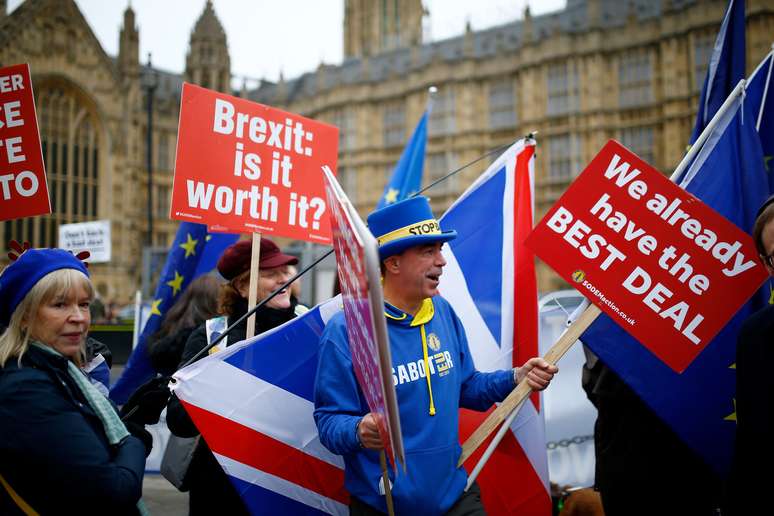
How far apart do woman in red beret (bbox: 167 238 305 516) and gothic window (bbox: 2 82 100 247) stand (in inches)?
1365

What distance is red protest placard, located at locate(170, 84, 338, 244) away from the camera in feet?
10.6

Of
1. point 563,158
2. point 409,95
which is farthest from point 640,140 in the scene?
point 409,95

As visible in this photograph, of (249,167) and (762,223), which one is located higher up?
(249,167)

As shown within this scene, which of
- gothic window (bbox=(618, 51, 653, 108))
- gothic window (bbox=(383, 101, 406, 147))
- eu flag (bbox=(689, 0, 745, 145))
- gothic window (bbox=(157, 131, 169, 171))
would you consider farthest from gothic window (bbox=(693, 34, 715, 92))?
gothic window (bbox=(157, 131, 169, 171))

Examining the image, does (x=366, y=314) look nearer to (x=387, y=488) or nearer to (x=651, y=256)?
(x=387, y=488)

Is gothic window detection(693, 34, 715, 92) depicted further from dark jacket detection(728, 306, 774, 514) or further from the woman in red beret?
dark jacket detection(728, 306, 774, 514)

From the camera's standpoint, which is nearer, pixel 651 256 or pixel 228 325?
pixel 651 256

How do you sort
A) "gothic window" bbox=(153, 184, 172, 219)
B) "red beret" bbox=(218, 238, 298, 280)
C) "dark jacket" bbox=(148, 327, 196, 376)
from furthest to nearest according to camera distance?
1. "gothic window" bbox=(153, 184, 172, 219)
2. "dark jacket" bbox=(148, 327, 196, 376)
3. "red beret" bbox=(218, 238, 298, 280)

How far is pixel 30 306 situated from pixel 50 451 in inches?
16.2

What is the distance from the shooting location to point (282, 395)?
2656 mm

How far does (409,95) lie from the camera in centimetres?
3319

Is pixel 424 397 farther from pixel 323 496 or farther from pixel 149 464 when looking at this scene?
pixel 149 464

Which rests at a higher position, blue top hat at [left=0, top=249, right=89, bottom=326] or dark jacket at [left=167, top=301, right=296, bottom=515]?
blue top hat at [left=0, top=249, right=89, bottom=326]

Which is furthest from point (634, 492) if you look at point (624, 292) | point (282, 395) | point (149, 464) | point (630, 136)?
point (630, 136)
